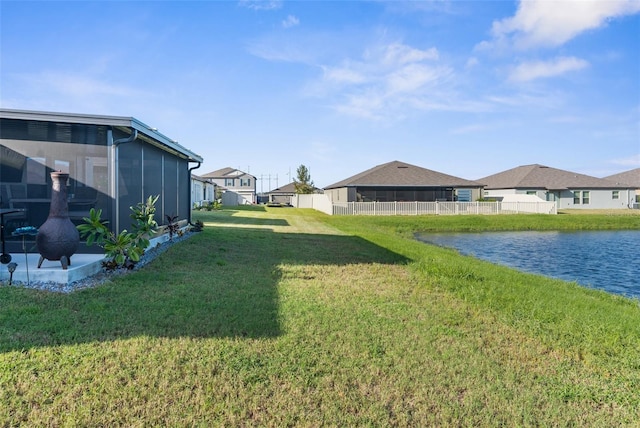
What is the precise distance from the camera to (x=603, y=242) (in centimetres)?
1596

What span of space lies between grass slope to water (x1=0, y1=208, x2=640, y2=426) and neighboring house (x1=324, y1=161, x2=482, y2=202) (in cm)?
2262

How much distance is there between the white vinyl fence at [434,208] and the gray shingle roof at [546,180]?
5996 mm

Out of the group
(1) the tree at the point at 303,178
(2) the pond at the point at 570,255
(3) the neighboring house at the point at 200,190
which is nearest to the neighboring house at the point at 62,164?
(2) the pond at the point at 570,255

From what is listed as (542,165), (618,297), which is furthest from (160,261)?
(542,165)

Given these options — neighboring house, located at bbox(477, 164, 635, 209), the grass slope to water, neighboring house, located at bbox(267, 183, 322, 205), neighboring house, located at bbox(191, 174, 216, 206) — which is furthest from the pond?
neighboring house, located at bbox(267, 183, 322, 205)

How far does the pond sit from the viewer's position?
9367 mm

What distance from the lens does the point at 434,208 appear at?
27.6 m

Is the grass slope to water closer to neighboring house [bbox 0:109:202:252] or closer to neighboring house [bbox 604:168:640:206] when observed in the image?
neighboring house [bbox 0:109:202:252]

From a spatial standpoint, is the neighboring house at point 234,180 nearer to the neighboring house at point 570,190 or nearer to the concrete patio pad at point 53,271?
the neighboring house at point 570,190

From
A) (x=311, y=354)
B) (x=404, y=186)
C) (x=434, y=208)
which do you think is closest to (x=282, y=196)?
(x=404, y=186)

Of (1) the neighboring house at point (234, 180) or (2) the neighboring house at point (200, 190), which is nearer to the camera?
(2) the neighboring house at point (200, 190)

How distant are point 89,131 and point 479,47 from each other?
14281 millimetres

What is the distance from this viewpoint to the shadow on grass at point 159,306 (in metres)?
3.85

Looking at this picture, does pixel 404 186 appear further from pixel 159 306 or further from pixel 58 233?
pixel 159 306
